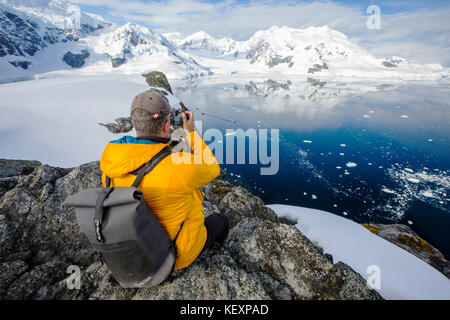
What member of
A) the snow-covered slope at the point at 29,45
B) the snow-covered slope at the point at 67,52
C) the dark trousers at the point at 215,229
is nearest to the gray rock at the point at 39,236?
the dark trousers at the point at 215,229

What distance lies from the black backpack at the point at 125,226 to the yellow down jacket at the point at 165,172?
8cm

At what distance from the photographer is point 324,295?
2754 mm

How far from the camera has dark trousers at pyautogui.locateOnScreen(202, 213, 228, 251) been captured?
3004mm

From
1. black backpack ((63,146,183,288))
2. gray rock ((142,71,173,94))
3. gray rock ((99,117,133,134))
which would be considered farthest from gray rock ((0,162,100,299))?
gray rock ((142,71,173,94))

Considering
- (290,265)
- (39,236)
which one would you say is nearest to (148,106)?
(290,265)

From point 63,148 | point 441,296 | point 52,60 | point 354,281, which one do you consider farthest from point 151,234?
point 52,60

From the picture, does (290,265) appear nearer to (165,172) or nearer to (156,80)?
(165,172)

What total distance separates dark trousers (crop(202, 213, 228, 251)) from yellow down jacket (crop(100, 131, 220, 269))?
93 centimetres

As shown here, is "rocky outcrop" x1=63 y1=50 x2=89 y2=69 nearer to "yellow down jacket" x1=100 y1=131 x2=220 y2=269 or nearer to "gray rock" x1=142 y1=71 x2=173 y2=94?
"gray rock" x1=142 y1=71 x2=173 y2=94

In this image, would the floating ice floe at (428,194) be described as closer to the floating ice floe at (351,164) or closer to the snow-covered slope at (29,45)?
the floating ice floe at (351,164)

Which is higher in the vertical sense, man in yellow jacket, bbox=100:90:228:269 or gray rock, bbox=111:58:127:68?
gray rock, bbox=111:58:127:68

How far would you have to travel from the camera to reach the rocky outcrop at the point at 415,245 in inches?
270

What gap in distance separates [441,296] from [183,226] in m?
6.81

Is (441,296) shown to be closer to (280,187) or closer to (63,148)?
(280,187)
